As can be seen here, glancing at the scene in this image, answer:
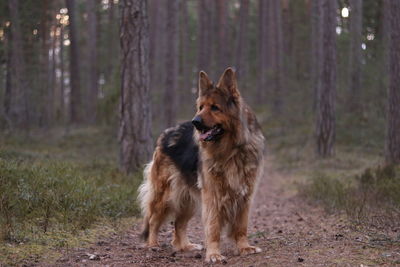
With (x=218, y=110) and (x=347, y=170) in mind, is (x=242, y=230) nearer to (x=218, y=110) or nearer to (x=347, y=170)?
(x=218, y=110)

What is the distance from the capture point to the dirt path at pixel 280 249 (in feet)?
18.3

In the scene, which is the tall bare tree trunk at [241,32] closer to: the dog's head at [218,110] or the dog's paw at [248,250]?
the dog's head at [218,110]

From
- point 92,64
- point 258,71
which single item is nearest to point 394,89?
point 92,64

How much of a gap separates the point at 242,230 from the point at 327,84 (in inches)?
448

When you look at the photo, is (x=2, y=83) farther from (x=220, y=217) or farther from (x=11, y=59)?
(x=220, y=217)

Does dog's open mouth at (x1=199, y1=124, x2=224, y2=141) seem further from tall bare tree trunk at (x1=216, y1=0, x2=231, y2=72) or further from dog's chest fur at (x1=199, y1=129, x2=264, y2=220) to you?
tall bare tree trunk at (x1=216, y1=0, x2=231, y2=72)

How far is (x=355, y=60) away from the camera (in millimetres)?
21328

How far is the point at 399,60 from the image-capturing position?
1196 centimetres

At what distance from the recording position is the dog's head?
19.5 feet

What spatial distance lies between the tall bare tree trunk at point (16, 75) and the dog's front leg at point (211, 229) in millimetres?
15843

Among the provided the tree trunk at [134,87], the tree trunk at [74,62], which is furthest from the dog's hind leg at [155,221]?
the tree trunk at [74,62]

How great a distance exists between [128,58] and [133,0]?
1.23 meters

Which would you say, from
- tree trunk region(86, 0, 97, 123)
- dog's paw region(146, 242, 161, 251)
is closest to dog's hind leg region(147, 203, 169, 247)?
dog's paw region(146, 242, 161, 251)

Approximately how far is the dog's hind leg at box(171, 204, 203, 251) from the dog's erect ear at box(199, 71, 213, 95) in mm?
1686
